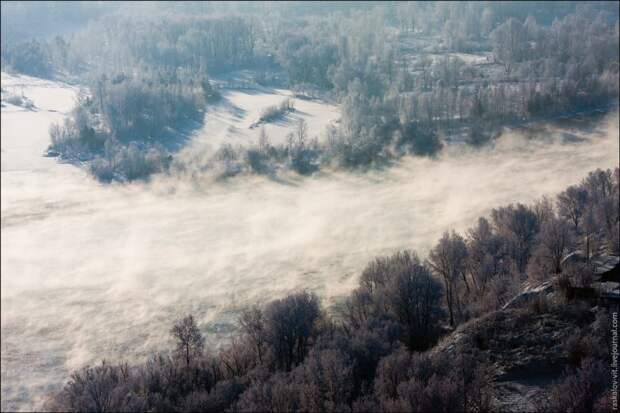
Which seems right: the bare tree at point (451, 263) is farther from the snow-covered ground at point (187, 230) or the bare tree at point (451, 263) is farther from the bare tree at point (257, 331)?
the bare tree at point (257, 331)

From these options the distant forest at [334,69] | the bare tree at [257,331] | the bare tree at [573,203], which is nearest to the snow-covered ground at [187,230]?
the distant forest at [334,69]

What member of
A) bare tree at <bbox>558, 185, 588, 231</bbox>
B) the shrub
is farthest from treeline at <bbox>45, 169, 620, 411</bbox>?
bare tree at <bbox>558, 185, 588, 231</bbox>

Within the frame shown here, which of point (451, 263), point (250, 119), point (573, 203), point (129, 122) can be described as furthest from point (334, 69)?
point (451, 263)

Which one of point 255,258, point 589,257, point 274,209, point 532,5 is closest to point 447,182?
point 274,209

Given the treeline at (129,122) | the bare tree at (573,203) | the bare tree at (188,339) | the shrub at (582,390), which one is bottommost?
the bare tree at (188,339)

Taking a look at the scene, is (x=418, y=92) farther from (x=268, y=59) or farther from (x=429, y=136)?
(x=268, y=59)
